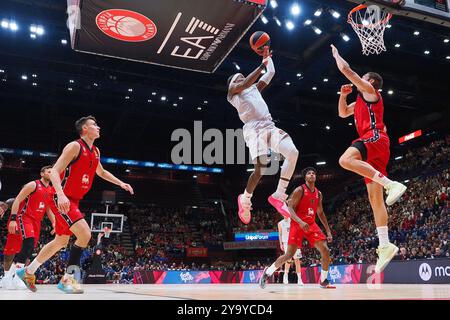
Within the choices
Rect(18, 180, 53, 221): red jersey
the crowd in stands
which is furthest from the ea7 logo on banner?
the crowd in stands

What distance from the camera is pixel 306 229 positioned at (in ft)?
22.1

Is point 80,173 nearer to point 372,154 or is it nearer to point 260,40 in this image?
point 260,40

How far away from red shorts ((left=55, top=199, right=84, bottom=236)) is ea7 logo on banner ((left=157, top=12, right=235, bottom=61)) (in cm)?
396

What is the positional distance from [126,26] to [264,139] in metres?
3.66

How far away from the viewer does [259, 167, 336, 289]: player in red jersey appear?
6.92 meters

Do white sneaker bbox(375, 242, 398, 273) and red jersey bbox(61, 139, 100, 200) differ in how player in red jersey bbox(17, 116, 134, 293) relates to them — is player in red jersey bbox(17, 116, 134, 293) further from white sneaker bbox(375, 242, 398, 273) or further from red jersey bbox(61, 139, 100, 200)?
white sneaker bbox(375, 242, 398, 273)

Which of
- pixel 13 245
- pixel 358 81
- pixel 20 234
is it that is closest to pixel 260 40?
pixel 358 81
